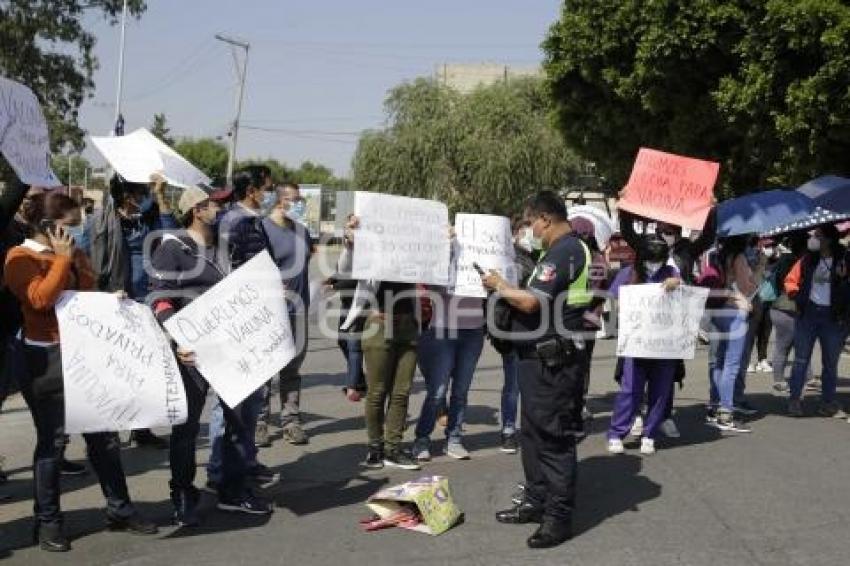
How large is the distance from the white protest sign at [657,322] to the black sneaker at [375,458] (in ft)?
6.78

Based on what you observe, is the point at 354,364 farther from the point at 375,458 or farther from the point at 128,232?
the point at 128,232

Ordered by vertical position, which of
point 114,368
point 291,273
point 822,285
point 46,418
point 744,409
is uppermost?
point 822,285

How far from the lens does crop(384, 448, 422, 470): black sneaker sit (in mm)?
6891

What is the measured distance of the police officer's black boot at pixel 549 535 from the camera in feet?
17.2

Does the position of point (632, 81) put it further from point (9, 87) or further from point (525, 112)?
point (525, 112)

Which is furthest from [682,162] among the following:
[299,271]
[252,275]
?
[252,275]

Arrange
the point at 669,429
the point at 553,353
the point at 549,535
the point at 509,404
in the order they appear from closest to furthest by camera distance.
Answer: the point at 549,535 → the point at 553,353 → the point at 509,404 → the point at 669,429

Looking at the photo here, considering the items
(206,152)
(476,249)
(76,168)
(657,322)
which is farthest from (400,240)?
(206,152)

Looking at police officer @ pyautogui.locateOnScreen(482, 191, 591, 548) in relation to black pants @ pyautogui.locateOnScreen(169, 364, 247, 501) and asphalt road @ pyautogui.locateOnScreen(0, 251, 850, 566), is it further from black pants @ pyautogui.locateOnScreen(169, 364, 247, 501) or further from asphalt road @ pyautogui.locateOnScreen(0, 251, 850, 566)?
black pants @ pyautogui.locateOnScreen(169, 364, 247, 501)

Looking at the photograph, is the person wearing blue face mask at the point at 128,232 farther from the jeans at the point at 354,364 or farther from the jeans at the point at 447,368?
the jeans at the point at 354,364

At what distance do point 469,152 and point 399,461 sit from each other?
38.5 m

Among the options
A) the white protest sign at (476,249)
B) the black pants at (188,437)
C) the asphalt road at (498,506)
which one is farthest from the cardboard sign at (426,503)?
the white protest sign at (476,249)

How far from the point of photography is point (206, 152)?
318ft

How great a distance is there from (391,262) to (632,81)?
10530 millimetres
